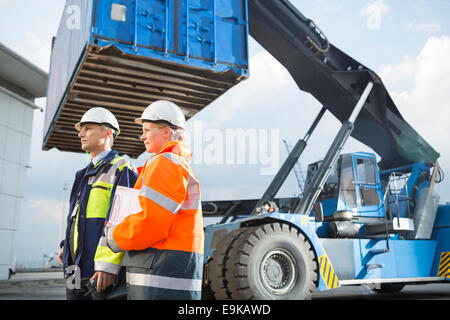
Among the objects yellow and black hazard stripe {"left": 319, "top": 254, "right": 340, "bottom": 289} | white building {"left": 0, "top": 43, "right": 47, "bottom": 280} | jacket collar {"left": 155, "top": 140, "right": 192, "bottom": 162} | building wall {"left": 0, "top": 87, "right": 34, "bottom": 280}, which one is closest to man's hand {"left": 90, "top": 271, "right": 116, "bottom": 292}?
jacket collar {"left": 155, "top": 140, "right": 192, "bottom": 162}

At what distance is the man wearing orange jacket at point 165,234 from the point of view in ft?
6.43

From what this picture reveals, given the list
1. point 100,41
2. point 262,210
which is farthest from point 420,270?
point 100,41

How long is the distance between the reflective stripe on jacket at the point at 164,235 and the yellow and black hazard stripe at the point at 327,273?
399 centimetres

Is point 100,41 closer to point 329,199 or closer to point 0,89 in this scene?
point 329,199

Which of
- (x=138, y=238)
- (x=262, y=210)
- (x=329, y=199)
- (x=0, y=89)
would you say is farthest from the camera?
(x=0, y=89)

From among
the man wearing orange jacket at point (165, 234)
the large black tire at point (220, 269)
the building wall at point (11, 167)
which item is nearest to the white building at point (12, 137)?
the building wall at point (11, 167)

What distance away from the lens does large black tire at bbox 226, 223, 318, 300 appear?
16.5ft

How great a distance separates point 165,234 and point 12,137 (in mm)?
15579

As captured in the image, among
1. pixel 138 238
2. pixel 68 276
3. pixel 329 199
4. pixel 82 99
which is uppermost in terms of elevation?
pixel 82 99

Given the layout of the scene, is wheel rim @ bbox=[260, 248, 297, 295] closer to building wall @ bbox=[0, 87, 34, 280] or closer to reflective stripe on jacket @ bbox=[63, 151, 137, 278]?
reflective stripe on jacket @ bbox=[63, 151, 137, 278]

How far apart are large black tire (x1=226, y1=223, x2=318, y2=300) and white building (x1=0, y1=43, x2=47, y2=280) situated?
41.1 ft

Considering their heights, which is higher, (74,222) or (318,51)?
(318,51)

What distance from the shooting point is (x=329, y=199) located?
707 centimetres

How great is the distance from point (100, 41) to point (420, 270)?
6.36m
